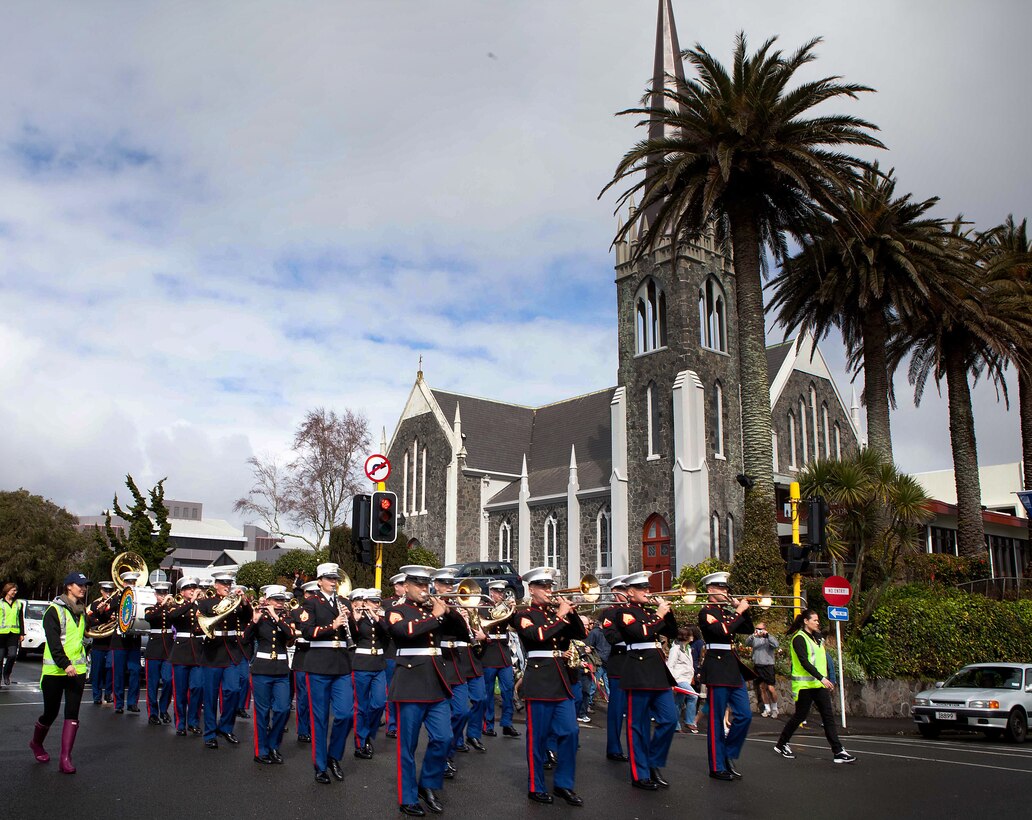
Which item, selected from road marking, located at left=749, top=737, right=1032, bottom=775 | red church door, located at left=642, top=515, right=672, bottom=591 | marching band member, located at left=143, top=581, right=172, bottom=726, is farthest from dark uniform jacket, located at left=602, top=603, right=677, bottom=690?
red church door, located at left=642, top=515, right=672, bottom=591

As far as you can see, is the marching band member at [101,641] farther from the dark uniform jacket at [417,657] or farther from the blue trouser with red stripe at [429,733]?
the blue trouser with red stripe at [429,733]

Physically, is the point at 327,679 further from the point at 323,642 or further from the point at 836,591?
the point at 836,591

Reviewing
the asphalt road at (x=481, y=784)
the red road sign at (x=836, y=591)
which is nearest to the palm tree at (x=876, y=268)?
the red road sign at (x=836, y=591)

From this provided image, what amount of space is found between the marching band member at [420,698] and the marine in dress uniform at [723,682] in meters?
3.11

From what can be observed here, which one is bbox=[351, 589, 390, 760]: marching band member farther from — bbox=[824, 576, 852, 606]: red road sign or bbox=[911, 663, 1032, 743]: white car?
bbox=[911, 663, 1032, 743]: white car

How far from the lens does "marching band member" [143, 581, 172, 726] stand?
44.7 feet

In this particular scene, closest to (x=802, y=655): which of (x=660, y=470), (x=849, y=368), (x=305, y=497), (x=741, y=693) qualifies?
(x=741, y=693)

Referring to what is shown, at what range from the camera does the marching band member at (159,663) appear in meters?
13.6

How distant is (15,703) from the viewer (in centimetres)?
1569

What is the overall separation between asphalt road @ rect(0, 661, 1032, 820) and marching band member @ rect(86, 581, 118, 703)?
85.7 inches

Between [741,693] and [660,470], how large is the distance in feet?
88.6

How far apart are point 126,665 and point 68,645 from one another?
6267 mm

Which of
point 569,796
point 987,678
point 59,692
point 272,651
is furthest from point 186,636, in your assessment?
point 987,678

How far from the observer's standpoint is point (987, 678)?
1711 centimetres
